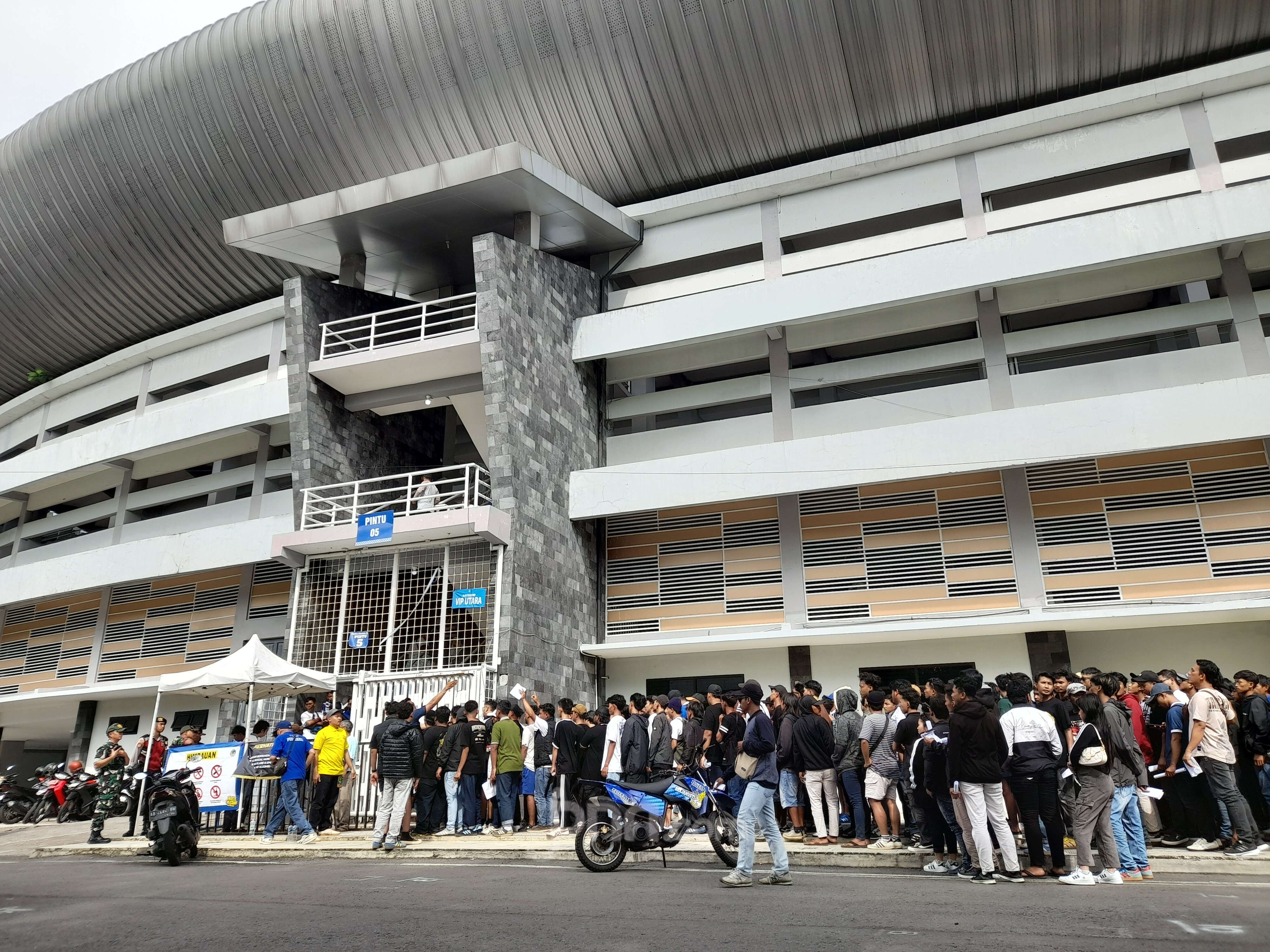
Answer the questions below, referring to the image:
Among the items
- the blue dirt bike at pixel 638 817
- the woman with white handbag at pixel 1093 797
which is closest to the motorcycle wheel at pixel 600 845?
the blue dirt bike at pixel 638 817

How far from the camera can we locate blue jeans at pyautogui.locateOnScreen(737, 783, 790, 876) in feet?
24.7

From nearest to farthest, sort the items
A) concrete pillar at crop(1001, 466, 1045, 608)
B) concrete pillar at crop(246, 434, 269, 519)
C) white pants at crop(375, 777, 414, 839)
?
1. white pants at crop(375, 777, 414, 839)
2. concrete pillar at crop(1001, 466, 1045, 608)
3. concrete pillar at crop(246, 434, 269, 519)

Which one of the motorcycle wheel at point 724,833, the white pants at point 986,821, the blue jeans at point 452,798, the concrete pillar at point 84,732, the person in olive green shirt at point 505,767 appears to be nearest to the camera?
the white pants at point 986,821

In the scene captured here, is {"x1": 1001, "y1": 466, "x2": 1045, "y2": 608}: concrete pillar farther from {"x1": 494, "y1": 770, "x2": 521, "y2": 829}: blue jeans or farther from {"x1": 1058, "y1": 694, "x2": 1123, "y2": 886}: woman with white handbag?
{"x1": 494, "y1": 770, "x2": 521, "y2": 829}: blue jeans

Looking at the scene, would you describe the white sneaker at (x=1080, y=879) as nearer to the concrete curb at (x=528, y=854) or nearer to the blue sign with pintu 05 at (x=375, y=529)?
the concrete curb at (x=528, y=854)

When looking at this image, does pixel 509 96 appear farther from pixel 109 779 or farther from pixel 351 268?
pixel 109 779

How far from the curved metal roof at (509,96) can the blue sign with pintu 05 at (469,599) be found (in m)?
10.6

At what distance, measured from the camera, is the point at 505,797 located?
459 inches

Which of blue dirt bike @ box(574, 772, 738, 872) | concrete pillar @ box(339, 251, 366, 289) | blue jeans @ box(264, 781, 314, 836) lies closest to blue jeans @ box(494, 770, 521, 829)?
blue jeans @ box(264, 781, 314, 836)

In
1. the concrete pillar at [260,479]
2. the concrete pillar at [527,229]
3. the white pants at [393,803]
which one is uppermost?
the concrete pillar at [527,229]

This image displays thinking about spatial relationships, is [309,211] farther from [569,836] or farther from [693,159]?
[569,836]

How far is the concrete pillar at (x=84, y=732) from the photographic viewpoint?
1009 inches

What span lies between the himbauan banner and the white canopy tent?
0.70 metres

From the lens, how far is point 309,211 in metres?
18.5
